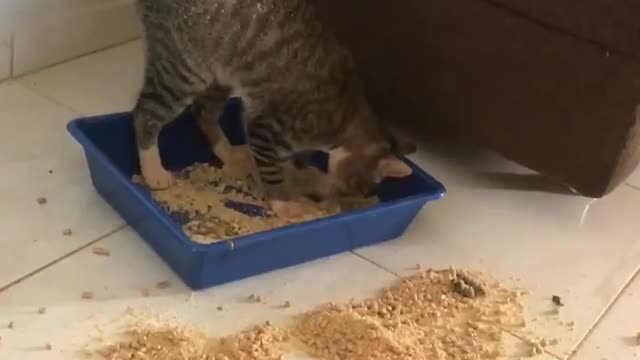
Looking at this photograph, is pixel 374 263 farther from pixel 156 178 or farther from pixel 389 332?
pixel 156 178

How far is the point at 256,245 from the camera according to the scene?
63.3 inches

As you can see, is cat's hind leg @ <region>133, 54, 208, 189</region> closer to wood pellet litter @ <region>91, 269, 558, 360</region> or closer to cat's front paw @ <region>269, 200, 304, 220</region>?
cat's front paw @ <region>269, 200, 304, 220</region>

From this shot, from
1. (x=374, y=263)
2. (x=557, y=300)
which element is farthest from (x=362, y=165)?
(x=557, y=300)

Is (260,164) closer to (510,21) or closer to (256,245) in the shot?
(256,245)

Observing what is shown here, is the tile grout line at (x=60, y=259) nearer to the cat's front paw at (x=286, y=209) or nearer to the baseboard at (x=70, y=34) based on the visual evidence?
the cat's front paw at (x=286, y=209)

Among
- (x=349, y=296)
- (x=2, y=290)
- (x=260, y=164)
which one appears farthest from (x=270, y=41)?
(x=2, y=290)

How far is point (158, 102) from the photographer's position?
1788 millimetres

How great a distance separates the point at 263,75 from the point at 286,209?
0.77ft

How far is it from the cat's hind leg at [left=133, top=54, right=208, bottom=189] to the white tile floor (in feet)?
0.37

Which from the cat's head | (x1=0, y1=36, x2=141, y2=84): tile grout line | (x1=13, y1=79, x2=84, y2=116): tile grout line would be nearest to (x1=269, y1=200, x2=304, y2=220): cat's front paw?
the cat's head

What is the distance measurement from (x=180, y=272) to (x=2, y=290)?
0.89 ft

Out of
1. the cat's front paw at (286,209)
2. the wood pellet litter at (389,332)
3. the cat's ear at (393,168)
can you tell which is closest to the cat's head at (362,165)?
the cat's ear at (393,168)

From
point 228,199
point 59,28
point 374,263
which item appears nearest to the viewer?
point 374,263

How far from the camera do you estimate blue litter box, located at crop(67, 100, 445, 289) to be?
1.59 metres
